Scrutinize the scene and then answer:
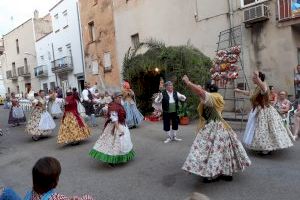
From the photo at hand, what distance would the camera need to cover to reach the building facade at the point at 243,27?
13.4m

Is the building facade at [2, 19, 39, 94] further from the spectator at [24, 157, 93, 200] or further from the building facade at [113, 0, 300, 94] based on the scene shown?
the spectator at [24, 157, 93, 200]

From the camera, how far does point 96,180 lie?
284 inches

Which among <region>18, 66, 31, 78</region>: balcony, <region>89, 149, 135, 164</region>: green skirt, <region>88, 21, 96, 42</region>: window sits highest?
<region>88, 21, 96, 42</region>: window

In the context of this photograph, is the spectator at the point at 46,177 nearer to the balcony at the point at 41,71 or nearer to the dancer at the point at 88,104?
the dancer at the point at 88,104

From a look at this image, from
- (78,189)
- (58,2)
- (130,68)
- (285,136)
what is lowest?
(78,189)

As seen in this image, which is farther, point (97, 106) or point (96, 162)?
point (97, 106)

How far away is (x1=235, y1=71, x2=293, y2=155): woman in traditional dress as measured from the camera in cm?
741

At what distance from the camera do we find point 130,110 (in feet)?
42.8

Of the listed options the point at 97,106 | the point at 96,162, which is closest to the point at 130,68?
the point at 97,106

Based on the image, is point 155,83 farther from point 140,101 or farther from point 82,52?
point 82,52

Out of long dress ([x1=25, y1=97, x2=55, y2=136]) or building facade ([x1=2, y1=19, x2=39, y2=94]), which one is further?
building facade ([x1=2, y1=19, x2=39, y2=94])

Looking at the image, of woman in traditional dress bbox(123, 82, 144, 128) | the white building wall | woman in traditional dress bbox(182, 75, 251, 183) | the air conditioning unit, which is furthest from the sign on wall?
the white building wall

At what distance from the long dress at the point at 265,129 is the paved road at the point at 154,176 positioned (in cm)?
26

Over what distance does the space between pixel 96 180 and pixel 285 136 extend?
368 centimetres
